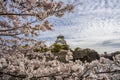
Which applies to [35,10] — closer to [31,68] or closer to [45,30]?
[45,30]

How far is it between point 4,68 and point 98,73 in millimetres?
2418

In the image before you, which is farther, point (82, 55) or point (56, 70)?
point (82, 55)

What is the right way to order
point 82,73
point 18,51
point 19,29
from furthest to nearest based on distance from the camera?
point 18,51, point 19,29, point 82,73

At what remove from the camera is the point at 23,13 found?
9953 millimetres

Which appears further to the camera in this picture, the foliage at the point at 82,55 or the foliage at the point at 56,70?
the foliage at the point at 82,55

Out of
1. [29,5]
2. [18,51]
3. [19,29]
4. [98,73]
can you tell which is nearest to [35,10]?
[29,5]

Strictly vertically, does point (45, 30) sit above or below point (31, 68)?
above

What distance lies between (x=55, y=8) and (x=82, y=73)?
2482 mm

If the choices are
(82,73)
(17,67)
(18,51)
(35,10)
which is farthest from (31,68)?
(18,51)

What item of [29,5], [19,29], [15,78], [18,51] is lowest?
[15,78]

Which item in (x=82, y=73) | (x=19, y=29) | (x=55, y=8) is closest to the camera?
(x=82, y=73)

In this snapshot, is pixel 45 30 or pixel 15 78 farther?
pixel 45 30

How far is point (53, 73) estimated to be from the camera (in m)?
8.34

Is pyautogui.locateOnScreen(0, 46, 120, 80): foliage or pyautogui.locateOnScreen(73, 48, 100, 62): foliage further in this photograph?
pyautogui.locateOnScreen(73, 48, 100, 62): foliage
